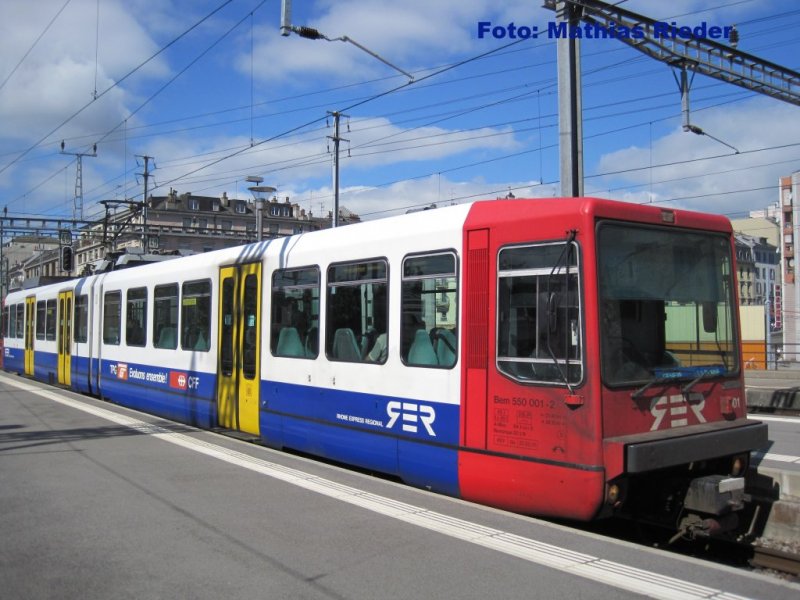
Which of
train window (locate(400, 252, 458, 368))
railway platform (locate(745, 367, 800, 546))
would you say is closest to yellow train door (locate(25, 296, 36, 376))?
train window (locate(400, 252, 458, 368))

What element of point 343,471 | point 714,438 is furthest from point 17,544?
point 714,438

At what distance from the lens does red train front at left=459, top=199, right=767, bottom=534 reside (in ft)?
19.3

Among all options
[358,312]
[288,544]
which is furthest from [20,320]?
[288,544]

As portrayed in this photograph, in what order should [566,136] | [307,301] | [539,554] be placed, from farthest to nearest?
[566,136]
[307,301]
[539,554]

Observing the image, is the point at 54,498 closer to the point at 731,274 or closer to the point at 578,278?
the point at 578,278

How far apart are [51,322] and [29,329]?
3.21m

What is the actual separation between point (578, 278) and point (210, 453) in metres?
5.46

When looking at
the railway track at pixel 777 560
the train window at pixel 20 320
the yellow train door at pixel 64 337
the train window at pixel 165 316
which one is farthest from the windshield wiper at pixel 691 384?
the train window at pixel 20 320

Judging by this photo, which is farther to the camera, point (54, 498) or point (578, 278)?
point (54, 498)

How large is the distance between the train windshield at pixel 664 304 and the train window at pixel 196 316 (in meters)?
7.14

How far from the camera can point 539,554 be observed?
17.1 feet

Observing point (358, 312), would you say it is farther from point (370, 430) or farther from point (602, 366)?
point (602, 366)

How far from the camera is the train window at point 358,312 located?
780 cm

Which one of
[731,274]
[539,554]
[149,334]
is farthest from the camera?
[149,334]
